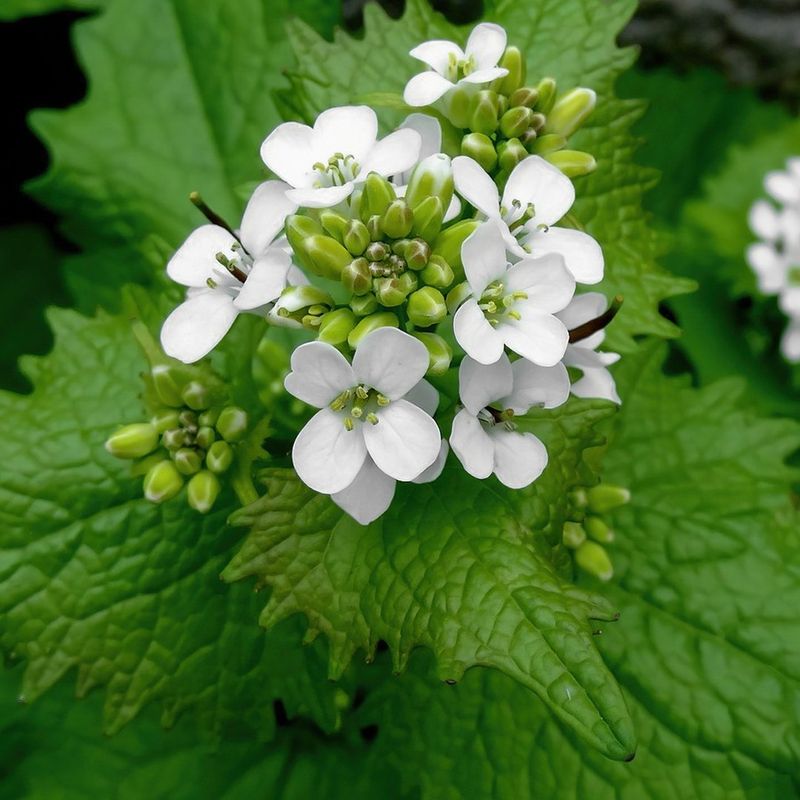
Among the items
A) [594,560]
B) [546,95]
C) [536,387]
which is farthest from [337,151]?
[594,560]

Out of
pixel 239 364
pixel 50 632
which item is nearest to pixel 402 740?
pixel 50 632

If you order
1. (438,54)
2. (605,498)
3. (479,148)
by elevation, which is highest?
(438,54)

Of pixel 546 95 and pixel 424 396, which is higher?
pixel 546 95

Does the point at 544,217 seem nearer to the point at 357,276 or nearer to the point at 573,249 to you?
the point at 573,249

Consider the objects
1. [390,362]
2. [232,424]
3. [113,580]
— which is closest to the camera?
[390,362]

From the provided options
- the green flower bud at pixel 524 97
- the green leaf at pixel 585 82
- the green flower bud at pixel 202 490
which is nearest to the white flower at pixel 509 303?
the green flower bud at pixel 524 97

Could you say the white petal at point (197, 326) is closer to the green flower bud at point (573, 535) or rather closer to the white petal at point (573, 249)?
the white petal at point (573, 249)

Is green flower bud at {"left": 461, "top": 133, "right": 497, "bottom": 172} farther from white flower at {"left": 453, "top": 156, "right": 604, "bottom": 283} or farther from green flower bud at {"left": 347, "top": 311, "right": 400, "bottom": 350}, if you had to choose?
green flower bud at {"left": 347, "top": 311, "right": 400, "bottom": 350}

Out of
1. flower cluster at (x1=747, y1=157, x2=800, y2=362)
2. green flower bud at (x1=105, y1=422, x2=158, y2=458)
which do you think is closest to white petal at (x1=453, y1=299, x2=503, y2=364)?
green flower bud at (x1=105, y1=422, x2=158, y2=458)
